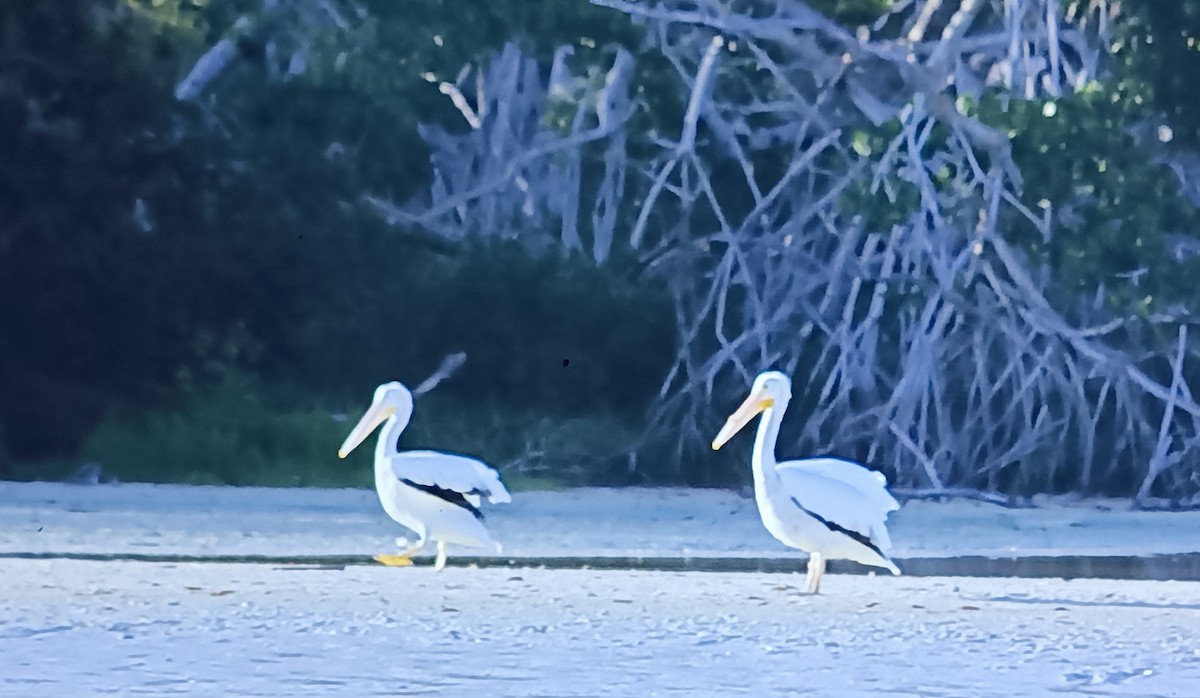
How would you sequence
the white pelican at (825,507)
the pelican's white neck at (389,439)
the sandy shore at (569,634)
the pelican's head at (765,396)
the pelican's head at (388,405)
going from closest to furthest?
1. the sandy shore at (569,634)
2. the white pelican at (825,507)
3. the pelican's head at (765,396)
4. the pelican's white neck at (389,439)
5. the pelican's head at (388,405)

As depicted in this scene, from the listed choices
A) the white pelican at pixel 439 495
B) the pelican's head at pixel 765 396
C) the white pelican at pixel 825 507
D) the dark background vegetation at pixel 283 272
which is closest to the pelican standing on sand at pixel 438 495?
the white pelican at pixel 439 495

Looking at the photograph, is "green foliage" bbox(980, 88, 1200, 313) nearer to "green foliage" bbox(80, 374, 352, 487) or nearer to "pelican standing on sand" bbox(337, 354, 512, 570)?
"green foliage" bbox(80, 374, 352, 487)

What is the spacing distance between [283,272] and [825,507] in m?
8.91

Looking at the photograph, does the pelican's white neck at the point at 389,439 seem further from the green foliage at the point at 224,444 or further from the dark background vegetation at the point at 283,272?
the green foliage at the point at 224,444

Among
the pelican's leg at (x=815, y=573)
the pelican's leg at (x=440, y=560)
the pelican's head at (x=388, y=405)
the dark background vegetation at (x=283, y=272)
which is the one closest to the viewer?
the pelican's leg at (x=815, y=573)

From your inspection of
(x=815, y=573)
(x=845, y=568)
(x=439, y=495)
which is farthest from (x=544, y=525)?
(x=815, y=573)

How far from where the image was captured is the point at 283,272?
18016 mm

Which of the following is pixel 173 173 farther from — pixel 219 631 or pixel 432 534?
pixel 219 631

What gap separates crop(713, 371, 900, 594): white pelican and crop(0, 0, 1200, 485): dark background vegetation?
6.03 m

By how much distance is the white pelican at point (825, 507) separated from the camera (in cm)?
984

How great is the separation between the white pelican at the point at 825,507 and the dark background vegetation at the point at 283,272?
19.8 ft

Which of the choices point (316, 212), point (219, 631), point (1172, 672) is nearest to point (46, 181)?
point (316, 212)

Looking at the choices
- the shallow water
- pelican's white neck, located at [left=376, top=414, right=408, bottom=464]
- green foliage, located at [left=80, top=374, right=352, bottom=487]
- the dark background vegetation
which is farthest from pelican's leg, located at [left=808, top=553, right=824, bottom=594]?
green foliage, located at [left=80, top=374, right=352, bottom=487]

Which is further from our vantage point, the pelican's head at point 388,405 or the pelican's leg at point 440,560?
the pelican's head at point 388,405
